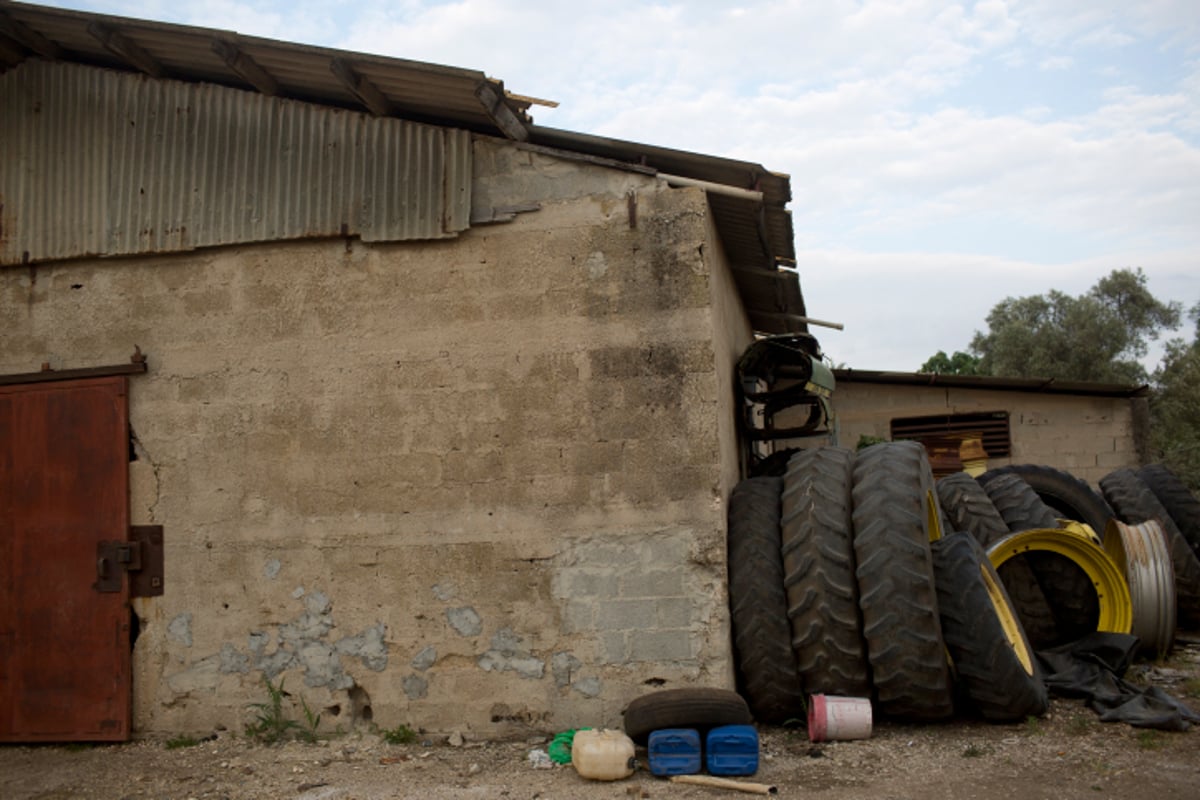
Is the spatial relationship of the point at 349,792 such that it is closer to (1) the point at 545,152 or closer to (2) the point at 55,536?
(2) the point at 55,536

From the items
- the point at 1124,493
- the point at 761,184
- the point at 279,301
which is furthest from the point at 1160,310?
the point at 279,301

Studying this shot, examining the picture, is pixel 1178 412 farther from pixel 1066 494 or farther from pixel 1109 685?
pixel 1109 685

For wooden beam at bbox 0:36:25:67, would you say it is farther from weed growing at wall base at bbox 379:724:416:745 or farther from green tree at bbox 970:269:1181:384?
green tree at bbox 970:269:1181:384

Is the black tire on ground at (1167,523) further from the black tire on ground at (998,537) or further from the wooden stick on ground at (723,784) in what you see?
the wooden stick on ground at (723,784)

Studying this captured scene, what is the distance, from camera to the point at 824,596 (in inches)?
221

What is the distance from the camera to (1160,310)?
30484 mm

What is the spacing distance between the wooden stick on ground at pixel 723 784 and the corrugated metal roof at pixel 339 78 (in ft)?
11.7

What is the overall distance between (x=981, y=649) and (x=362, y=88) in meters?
5.09

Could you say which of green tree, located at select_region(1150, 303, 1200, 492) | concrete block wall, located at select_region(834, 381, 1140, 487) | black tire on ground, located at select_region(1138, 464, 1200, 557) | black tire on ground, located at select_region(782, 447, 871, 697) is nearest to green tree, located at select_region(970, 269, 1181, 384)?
green tree, located at select_region(1150, 303, 1200, 492)

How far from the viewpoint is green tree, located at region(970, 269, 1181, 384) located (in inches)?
1117

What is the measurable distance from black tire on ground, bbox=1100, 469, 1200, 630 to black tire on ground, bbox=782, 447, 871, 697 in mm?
4020

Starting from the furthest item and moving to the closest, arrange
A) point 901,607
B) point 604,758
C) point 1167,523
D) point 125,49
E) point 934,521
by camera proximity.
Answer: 1. point 1167,523
2. point 934,521
3. point 125,49
4. point 901,607
5. point 604,758

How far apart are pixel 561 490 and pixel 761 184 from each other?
7.92 ft

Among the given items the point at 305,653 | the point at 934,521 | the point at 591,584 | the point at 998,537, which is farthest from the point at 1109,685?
the point at 305,653
